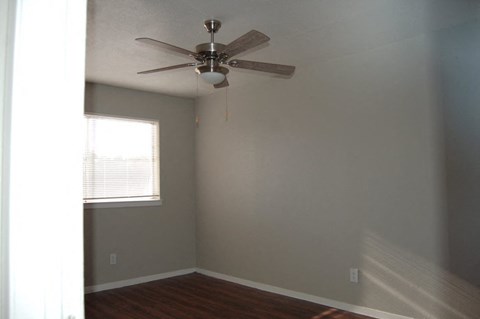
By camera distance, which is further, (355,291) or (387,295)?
(355,291)

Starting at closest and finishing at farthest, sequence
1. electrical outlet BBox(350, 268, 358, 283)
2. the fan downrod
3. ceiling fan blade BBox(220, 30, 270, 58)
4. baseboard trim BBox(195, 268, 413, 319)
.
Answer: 1. ceiling fan blade BBox(220, 30, 270, 58)
2. the fan downrod
3. baseboard trim BBox(195, 268, 413, 319)
4. electrical outlet BBox(350, 268, 358, 283)

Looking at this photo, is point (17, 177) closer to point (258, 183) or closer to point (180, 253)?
point (258, 183)

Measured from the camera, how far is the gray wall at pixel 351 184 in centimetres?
304

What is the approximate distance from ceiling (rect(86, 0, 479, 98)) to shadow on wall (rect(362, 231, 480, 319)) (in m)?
1.77

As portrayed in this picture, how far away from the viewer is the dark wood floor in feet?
11.6

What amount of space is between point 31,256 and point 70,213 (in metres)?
0.09

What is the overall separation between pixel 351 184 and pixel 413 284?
1005 mm

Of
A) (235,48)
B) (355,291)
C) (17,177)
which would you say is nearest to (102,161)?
(235,48)

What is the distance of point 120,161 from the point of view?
4.74 m

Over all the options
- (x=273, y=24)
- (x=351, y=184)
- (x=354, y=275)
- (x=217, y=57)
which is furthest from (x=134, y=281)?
(x=273, y=24)

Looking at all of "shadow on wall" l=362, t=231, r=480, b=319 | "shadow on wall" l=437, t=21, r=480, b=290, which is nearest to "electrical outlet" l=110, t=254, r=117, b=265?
"shadow on wall" l=362, t=231, r=480, b=319

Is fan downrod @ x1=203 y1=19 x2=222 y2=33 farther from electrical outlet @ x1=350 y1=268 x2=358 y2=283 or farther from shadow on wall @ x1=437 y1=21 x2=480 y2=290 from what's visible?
electrical outlet @ x1=350 y1=268 x2=358 y2=283

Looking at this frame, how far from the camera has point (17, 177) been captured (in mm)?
638

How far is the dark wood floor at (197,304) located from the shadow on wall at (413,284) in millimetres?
377
